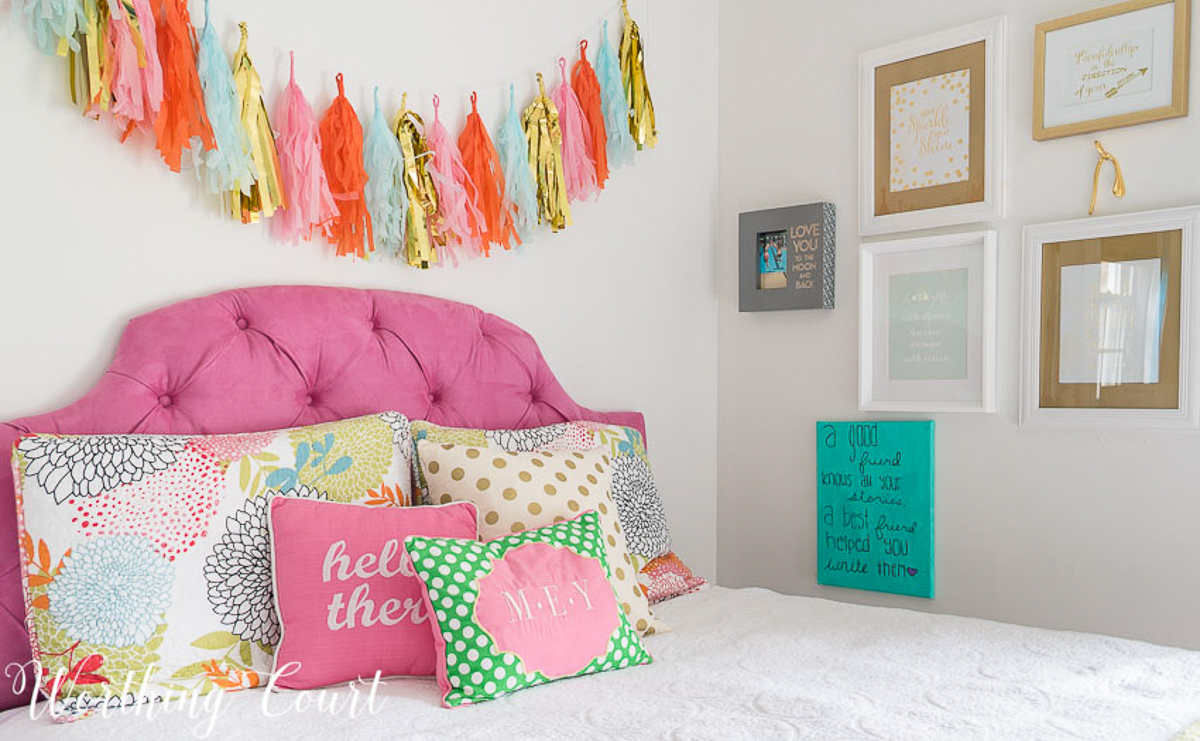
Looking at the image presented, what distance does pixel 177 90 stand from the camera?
58.9 inches

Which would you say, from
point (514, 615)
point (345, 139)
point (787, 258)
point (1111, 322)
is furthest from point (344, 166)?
point (1111, 322)

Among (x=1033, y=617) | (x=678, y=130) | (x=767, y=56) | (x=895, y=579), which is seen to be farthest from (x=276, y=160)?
(x=1033, y=617)

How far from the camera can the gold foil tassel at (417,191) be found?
1846 mm

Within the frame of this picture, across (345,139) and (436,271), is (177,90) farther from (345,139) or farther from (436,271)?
(436,271)

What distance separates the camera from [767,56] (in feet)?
8.18

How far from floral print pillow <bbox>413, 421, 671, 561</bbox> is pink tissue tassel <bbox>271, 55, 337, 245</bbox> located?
0.42 metres

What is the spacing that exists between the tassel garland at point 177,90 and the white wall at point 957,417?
4.79ft

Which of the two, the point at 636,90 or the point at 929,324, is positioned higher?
the point at 636,90

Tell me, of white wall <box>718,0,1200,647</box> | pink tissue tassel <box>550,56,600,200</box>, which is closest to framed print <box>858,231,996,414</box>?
white wall <box>718,0,1200,647</box>

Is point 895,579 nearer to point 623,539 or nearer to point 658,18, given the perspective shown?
point 623,539

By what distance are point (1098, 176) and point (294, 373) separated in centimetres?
163

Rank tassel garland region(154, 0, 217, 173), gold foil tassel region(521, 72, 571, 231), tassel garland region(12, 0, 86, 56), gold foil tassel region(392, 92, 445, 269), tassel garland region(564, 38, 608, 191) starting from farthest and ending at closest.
Result: tassel garland region(564, 38, 608, 191) < gold foil tassel region(521, 72, 571, 231) < gold foil tassel region(392, 92, 445, 269) < tassel garland region(154, 0, 217, 173) < tassel garland region(12, 0, 86, 56)

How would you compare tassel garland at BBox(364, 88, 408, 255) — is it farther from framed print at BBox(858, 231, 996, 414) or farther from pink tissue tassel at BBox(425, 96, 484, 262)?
framed print at BBox(858, 231, 996, 414)

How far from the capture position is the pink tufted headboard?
1.39m
